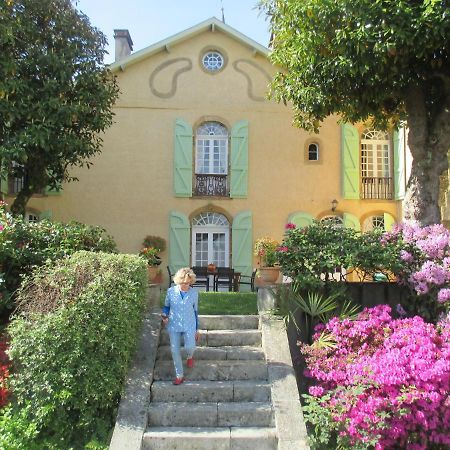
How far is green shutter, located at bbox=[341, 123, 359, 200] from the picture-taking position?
603 inches

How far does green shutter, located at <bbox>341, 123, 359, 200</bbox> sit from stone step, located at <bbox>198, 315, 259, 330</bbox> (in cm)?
890

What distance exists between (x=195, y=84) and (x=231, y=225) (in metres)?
4.46

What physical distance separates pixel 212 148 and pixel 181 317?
34.1ft

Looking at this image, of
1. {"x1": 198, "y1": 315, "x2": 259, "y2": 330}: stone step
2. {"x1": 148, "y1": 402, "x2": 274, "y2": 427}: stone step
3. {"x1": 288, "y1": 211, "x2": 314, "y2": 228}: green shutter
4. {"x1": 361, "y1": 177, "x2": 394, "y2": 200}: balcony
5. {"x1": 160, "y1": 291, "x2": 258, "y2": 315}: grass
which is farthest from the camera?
{"x1": 361, "y1": 177, "x2": 394, "y2": 200}: balcony

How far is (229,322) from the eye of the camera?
7328 millimetres

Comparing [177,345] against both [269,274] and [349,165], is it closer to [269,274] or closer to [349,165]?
[269,274]

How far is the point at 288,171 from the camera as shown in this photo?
50.6 feet

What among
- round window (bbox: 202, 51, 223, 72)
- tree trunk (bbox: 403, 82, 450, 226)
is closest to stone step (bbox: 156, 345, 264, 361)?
tree trunk (bbox: 403, 82, 450, 226)

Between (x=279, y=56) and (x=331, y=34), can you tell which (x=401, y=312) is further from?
(x=279, y=56)

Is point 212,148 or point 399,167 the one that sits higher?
point 212,148

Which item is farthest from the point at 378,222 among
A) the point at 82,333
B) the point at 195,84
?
the point at 82,333

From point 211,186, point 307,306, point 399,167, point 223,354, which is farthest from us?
point 211,186

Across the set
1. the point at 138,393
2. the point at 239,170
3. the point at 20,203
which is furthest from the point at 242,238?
the point at 138,393

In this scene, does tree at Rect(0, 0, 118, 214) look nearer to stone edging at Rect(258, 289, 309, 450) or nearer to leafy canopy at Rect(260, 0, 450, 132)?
leafy canopy at Rect(260, 0, 450, 132)
